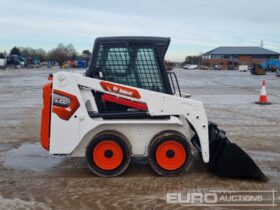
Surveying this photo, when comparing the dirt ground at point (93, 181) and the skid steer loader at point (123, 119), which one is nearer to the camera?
the dirt ground at point (93, 181)

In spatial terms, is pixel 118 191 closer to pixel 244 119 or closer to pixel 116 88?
pixel 116 88

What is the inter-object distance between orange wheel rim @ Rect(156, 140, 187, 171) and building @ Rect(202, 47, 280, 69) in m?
113

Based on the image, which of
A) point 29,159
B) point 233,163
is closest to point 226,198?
point 233,163

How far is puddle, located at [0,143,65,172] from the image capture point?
20.1 ft

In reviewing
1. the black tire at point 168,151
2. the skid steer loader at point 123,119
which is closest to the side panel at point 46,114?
the skid steer loader at point 123,119

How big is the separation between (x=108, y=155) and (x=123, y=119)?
532 millimetres

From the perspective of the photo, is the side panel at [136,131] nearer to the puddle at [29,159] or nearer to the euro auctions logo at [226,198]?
the puddle at [29,159]

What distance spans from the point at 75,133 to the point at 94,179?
67cm

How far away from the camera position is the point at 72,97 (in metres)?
5.47

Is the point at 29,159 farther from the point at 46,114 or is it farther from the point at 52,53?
the point at 52,53

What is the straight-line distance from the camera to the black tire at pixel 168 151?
5.52 meters

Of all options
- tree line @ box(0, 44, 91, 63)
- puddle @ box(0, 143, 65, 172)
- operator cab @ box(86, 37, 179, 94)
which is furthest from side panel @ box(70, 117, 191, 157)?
tree line @ box(0, 44, 91, 63)

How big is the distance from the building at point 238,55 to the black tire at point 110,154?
113221mm

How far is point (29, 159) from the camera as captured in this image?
6.57m
